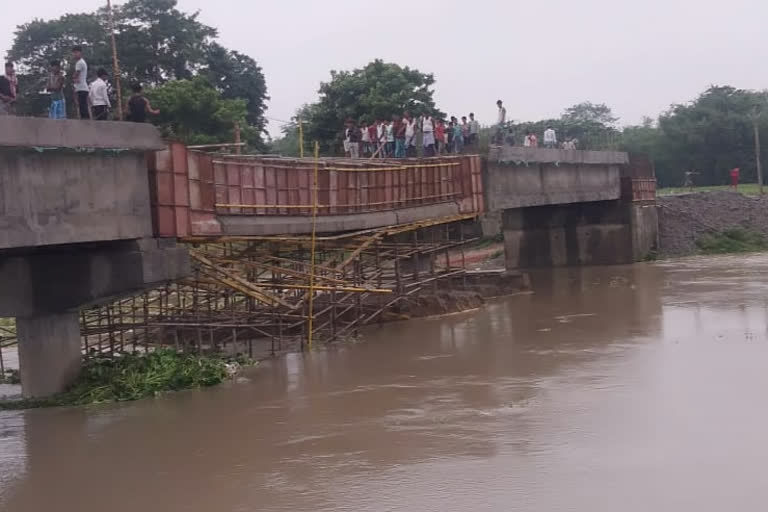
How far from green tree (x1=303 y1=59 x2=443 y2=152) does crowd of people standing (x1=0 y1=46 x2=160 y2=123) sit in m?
26.2

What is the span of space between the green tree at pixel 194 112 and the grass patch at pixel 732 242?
2060 centimetres

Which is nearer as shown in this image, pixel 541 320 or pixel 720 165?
pixel 541 320

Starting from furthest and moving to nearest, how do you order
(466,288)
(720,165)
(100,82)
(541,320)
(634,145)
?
(634,145) → (720,165) → (466,288) → (541,320) → (100,82)

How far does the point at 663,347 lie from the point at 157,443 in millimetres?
9633

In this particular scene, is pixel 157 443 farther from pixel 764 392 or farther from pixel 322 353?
pixel 764 392

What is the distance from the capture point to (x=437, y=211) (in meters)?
23.0

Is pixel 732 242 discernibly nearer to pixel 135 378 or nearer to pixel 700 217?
pixel 700 217

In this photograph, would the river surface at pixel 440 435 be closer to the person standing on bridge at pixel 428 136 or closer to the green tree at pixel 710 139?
the person standing on bridge at pixel 428 136

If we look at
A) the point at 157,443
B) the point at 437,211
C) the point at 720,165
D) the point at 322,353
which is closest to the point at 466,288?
the point at 437,211

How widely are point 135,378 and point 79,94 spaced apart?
14.6 ft

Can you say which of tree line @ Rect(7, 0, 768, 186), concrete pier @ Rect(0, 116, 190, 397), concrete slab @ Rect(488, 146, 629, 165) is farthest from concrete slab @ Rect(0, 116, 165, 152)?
tree line @ Rect(7, 0, 768, 186)

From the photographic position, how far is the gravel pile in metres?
38.6

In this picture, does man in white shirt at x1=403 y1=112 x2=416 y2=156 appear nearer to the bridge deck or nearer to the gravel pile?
the bridge deck

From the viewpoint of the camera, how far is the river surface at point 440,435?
897cm
